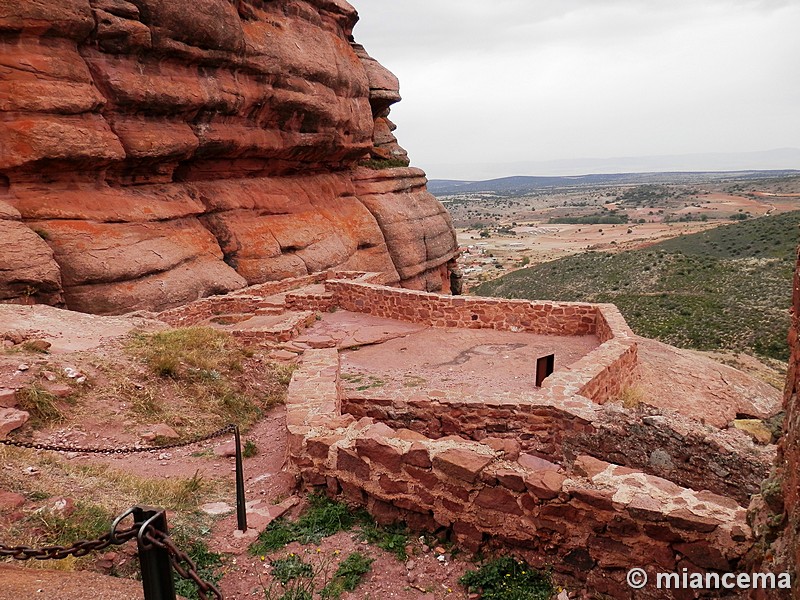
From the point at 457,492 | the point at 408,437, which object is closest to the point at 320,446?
the point at 408,437

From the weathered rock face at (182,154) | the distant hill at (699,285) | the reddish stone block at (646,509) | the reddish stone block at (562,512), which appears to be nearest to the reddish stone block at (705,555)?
the reddish stone block at (646,509)

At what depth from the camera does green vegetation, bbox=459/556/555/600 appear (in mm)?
3934

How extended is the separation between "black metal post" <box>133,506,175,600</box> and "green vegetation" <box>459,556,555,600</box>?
224cm

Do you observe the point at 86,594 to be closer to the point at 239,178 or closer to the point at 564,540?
the point at 564,540

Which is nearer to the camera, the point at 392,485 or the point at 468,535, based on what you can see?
the point at 468,535

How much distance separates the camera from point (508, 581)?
4.07 m

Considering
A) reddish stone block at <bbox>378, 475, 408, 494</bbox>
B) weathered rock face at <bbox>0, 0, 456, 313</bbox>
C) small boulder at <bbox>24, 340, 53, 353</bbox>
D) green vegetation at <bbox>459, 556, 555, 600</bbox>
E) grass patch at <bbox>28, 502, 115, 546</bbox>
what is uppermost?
weathered rock face at <bbox>0, 0, 456, 313</bbox>

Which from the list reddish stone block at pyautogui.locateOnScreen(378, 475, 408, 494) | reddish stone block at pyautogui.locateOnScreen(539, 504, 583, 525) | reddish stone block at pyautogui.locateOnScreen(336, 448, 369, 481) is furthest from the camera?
reddish stone block at pyautogui.locateOnScreen(336, 448, 369, 481)

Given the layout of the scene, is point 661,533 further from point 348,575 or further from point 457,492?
point 348,575

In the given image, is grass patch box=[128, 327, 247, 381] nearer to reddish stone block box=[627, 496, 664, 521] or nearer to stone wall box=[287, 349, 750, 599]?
stone wall box=[287, 349, 750, 599]

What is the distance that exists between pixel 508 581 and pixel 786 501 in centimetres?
193

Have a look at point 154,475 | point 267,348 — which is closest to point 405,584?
point 154,475

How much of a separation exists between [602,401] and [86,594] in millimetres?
7156

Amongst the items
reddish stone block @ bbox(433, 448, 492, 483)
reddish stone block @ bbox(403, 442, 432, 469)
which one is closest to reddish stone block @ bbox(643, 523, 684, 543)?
reddish stone block @ bbox(433, 448, 492, 483)
